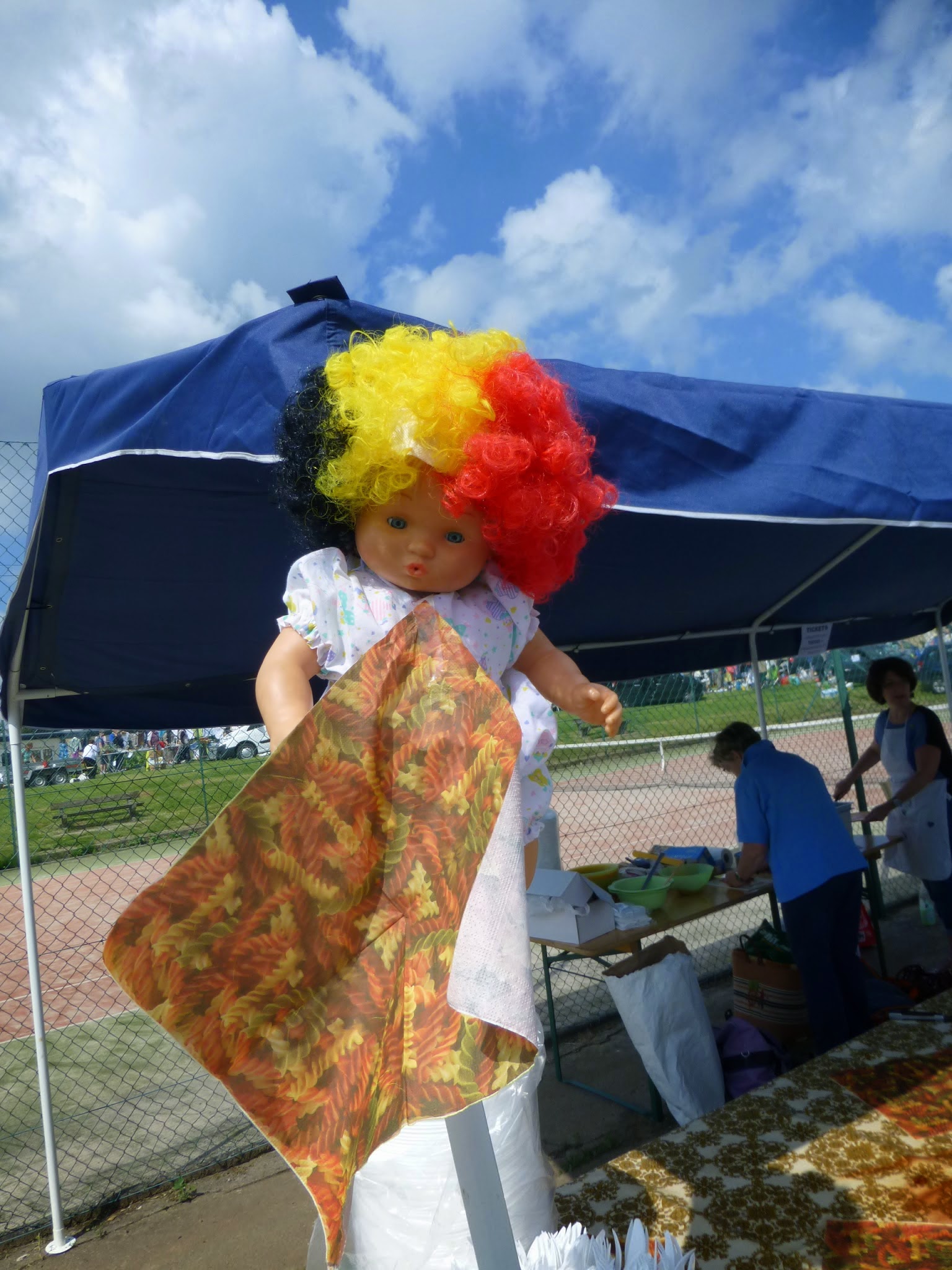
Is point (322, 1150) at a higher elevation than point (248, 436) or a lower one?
lower

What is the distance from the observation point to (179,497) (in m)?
1.92

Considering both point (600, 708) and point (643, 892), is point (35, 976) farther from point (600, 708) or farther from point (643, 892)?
point (600, 708)

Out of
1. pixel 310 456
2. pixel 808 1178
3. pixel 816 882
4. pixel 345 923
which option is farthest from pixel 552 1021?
pixel 310 456

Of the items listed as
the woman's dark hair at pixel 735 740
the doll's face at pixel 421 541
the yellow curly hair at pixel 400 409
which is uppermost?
the yellow curly hair at pixel 400 409

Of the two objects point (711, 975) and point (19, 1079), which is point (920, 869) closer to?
point (711, 975)

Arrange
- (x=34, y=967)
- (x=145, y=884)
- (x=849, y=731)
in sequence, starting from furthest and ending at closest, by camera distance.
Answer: (x=145, y=884), (x=849, y=731), (x=34, y=967)

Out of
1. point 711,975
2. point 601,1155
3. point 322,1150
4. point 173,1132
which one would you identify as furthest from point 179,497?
point 711,975

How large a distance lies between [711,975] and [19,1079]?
13.9 feet

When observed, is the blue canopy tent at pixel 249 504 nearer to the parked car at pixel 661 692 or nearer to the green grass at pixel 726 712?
the parked car at pixel 661 692

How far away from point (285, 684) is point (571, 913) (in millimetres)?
2549

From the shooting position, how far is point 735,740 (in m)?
3.88

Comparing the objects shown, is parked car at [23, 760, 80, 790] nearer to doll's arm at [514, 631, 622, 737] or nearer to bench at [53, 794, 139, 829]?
bench at [53, 794, 139, 829]

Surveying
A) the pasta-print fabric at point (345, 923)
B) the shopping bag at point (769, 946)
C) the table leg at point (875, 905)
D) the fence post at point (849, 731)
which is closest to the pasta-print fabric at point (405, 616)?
the pasta-print fabric at point (345, 923)

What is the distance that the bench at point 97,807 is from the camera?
10.4m
